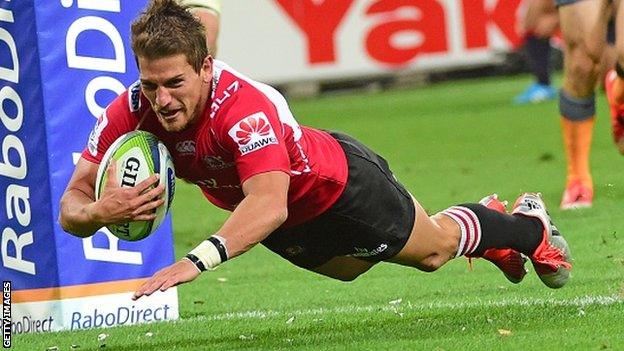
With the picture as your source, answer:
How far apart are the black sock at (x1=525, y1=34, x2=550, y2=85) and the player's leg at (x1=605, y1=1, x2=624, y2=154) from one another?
8086 mm

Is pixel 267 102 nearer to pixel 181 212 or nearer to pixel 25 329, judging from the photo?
pixel 25 329

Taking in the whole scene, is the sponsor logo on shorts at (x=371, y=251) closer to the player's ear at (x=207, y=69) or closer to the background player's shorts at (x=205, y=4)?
the player's ear at (x=207, y=69)

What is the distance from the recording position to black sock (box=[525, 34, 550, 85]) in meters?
17.9

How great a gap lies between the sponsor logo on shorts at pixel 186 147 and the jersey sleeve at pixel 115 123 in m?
0.19

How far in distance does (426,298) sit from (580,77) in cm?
298

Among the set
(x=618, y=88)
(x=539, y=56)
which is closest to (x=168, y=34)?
(x=618, y=88)

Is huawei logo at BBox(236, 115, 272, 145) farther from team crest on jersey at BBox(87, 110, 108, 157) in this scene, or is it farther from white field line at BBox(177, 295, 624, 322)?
white field line at BBox(177, 295, 624, 322)

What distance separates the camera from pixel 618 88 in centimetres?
941

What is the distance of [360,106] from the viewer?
2011cm

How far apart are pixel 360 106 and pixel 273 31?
162 cm

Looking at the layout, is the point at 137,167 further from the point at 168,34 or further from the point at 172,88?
the point at 168,34

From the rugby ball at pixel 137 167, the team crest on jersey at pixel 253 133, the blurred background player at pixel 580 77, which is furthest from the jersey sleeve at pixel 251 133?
the blurred background player at pixel 580 77

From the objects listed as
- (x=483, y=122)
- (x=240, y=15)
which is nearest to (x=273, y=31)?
(x=240, y=15)

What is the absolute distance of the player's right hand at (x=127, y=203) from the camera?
17.9ft
